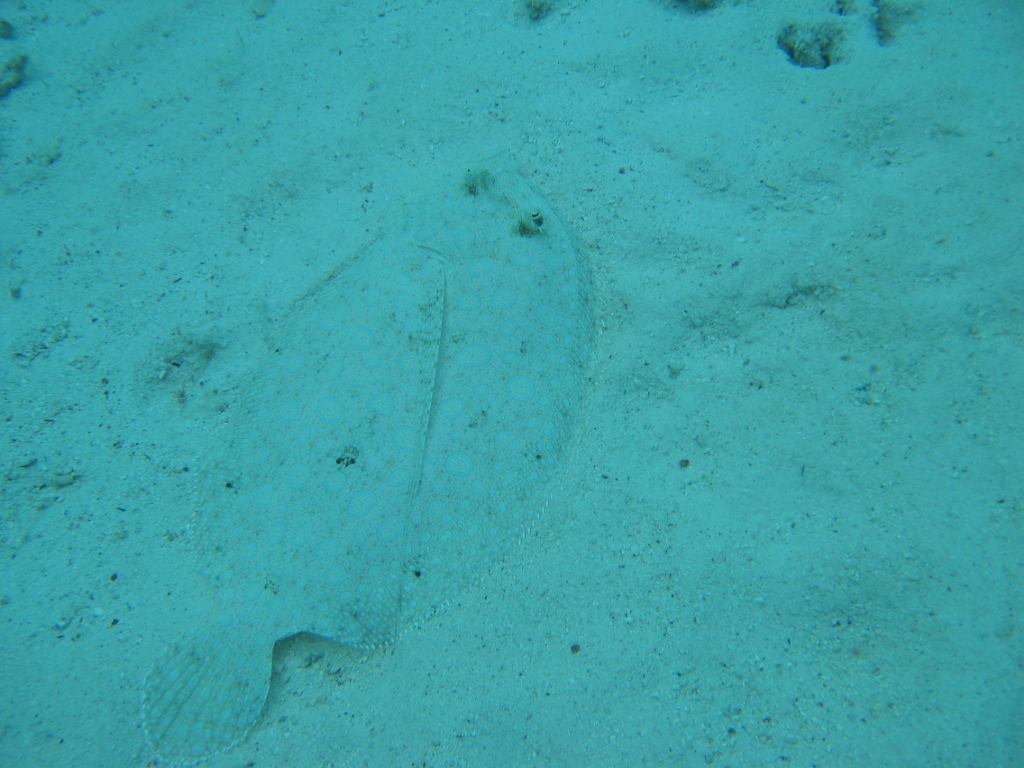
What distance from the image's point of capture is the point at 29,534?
337 centimetres

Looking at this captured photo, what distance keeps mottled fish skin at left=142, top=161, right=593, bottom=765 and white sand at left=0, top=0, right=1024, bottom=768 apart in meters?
0.28

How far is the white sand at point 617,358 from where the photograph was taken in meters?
2.85

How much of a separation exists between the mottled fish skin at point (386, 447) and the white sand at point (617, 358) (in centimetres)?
28

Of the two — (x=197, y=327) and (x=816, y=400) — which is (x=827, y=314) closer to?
(x=816, y=400)

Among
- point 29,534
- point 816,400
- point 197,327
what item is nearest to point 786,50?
point 816,400

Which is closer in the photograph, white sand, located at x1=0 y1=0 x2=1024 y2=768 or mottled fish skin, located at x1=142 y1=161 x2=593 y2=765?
white sand, located at x1=0 y1=0 x2=1024 y2=768

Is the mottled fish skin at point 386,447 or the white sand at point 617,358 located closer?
the white sand at point 617,358

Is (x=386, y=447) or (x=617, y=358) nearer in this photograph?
(x=386, y=447)

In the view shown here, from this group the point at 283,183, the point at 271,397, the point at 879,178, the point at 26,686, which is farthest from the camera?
the point at 283,183

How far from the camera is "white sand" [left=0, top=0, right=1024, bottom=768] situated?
285cm

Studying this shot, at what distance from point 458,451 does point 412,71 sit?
4.43m

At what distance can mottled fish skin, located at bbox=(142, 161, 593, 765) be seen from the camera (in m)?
2.96

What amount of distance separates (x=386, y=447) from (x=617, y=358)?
6.29 feet

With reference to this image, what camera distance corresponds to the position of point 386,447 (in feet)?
10.6
